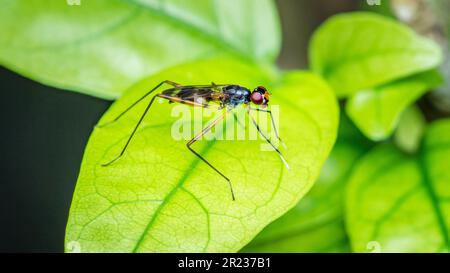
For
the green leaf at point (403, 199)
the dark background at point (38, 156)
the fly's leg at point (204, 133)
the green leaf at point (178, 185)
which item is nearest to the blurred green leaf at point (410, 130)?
the green leaf at point (403, 199)

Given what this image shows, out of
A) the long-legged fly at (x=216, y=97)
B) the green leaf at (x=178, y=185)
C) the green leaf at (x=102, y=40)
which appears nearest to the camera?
the green leaf at (x=178, y=185)

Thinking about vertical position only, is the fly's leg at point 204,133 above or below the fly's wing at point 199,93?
below

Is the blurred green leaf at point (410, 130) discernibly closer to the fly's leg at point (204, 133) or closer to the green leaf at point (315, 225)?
the green leaf at point (315, 225)

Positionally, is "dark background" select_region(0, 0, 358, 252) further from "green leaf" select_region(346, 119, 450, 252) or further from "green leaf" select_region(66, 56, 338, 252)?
"green leaf" select_region(346, 119, 450, 252)

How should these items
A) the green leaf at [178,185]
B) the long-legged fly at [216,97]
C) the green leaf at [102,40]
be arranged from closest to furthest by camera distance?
the green leaf at [178,185]
the long-legged fly at [216,97]
the green leaf at [102,40]

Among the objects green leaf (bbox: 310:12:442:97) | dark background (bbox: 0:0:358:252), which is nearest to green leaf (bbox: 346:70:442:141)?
green leaf (bbox: 310:12:442:97)
